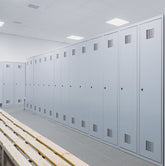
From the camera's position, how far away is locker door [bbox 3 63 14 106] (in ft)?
25.7

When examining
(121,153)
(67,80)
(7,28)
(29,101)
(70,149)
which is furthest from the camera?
(7,28)

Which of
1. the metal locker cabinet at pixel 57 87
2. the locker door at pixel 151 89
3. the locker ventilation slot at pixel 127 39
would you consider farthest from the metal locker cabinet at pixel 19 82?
the locker door at pixel 151 89

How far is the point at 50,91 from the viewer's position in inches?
217

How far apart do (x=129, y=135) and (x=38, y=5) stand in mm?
4405

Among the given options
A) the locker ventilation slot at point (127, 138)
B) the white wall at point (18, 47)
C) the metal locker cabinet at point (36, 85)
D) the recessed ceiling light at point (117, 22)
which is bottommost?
the locker ventilation slot at point (127, 138)

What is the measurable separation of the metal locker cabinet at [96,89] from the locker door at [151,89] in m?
0.98

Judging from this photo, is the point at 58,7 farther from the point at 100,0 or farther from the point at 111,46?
the point at 111,46

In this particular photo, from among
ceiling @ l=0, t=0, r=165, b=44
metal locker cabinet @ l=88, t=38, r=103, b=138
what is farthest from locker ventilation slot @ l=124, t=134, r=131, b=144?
ceiling @ l=0, t=0, r=165, b=44

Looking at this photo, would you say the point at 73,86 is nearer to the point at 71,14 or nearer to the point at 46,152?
the point at 46,152

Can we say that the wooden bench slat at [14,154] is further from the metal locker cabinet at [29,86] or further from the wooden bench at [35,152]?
the metal locker cabinet at [29,86]

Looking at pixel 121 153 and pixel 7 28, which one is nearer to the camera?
pixel 121 153

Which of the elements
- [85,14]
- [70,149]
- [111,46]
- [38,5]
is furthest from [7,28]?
[70,149]

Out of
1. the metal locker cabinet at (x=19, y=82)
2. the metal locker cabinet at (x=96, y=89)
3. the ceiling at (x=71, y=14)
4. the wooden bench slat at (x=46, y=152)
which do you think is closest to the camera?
the wooden bench slat at (x=46, y=152)

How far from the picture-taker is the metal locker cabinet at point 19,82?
8141mm
